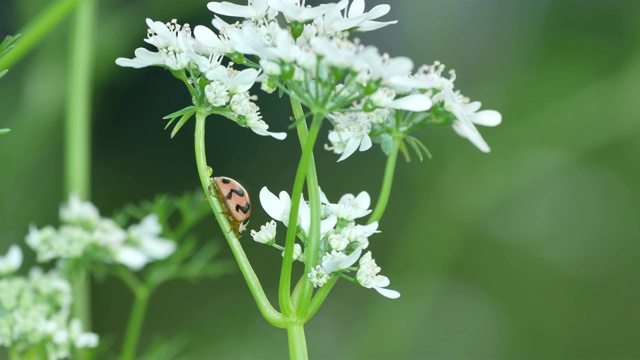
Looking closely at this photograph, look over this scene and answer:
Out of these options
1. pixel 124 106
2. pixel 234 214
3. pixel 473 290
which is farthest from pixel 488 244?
pixel 234 214

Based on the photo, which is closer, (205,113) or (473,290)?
(205,113)

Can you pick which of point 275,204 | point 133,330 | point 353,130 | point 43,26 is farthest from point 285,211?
point 43,26

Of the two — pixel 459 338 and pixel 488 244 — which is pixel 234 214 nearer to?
pixel 459 338

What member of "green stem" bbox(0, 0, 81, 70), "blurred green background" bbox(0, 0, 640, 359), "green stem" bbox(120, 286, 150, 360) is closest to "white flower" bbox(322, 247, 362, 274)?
"green stem" bbox(120, 286, 150, 360)

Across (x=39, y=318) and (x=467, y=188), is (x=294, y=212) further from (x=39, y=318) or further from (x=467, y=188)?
(x=467, y=188)

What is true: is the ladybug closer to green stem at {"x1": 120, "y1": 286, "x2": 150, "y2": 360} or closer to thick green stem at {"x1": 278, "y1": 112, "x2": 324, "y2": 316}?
thick green stem at {"x1": 278, "y1": 112, "x2": 324, "y2": 316}
